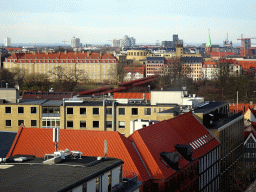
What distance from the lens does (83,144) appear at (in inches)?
1325

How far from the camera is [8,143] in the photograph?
3947 centimetres

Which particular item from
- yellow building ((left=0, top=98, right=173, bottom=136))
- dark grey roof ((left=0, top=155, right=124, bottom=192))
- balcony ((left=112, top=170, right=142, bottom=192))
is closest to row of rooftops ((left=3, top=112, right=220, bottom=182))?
balcony ((left=112, top=170, right=142, bottom=192))

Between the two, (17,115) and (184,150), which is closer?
(184,150)

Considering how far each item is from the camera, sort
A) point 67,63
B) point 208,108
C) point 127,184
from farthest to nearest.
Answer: point 67,63, point 208,108, point 127,184

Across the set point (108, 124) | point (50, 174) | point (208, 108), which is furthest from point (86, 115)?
point (50, 174)

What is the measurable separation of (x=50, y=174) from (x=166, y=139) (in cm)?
1566

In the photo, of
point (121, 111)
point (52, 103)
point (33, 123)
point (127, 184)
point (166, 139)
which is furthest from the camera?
point (52, 103)

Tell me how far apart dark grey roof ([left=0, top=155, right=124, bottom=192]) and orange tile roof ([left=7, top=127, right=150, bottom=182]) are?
5.86 meters

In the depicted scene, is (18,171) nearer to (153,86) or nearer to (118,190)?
(118,190)

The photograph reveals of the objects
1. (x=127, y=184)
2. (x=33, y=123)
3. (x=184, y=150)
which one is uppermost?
(x=127, y=184)

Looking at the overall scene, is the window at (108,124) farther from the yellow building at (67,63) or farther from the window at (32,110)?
the yellow building at (67,63)

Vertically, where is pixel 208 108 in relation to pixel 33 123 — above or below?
above

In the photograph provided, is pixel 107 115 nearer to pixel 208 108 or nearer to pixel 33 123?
pixel 33 123

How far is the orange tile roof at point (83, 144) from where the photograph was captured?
32.1 metres
